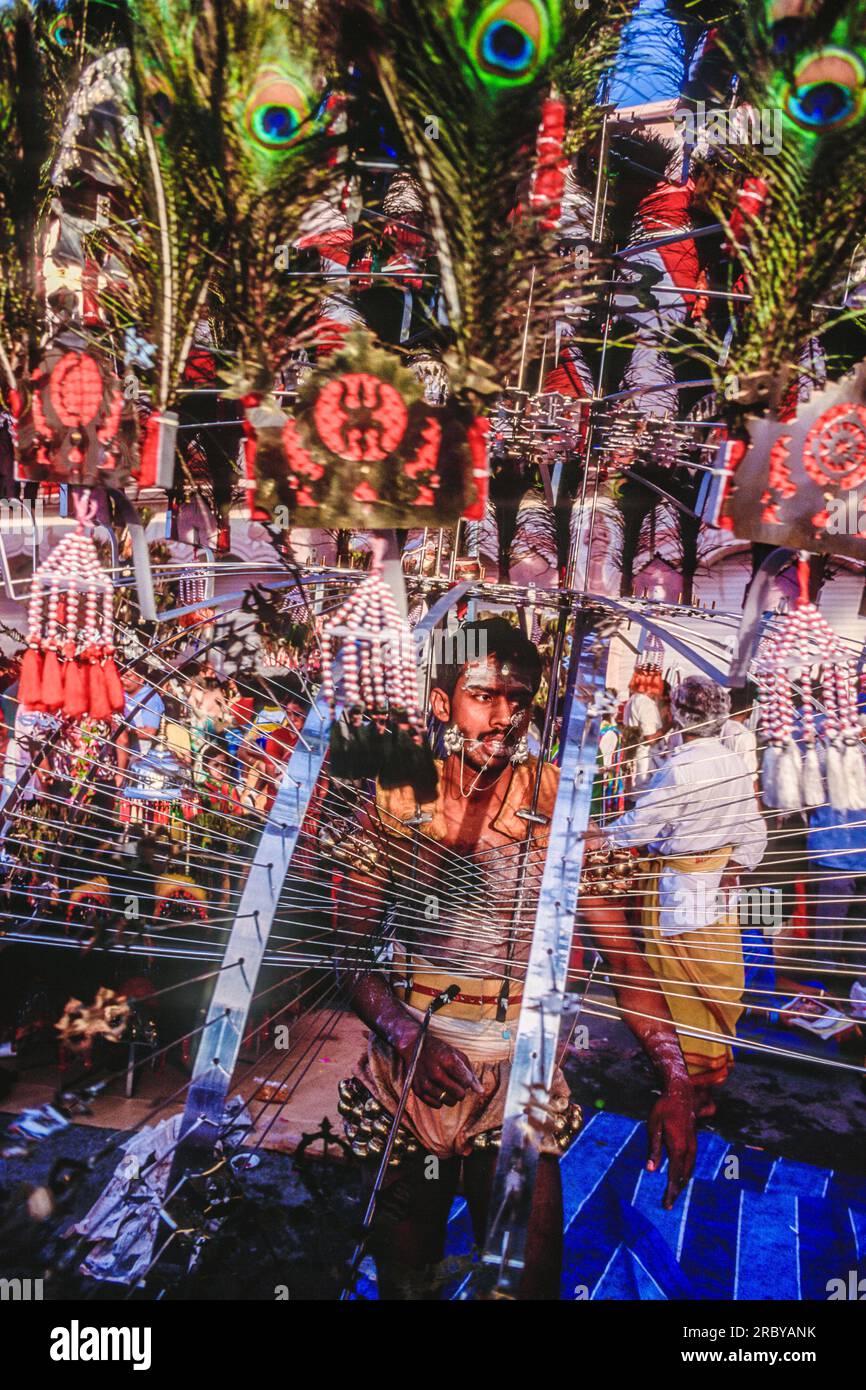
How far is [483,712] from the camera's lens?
7.91ft

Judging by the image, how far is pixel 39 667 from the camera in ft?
7.74

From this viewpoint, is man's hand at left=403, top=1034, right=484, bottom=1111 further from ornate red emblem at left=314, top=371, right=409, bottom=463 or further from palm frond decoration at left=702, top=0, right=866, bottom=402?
palm frond decoration at left=702, top=0, right=866, bottom=402

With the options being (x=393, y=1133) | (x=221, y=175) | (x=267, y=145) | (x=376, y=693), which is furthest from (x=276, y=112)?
(x=393, y=1133)

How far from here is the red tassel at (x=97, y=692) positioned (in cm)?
238

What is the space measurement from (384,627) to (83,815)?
3.62 ft

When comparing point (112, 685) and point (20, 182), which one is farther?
point (112, 685)

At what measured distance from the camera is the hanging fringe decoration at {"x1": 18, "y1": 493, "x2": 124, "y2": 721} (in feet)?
7.70

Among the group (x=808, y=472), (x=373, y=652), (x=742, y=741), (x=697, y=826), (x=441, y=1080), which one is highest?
(x=808, y=472)

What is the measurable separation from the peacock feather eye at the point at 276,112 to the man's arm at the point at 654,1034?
6.20ft

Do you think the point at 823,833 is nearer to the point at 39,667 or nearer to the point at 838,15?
the point at 838,15

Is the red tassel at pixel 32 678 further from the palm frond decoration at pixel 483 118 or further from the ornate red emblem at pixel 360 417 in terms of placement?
the palm frond decoration at pixel 483 118

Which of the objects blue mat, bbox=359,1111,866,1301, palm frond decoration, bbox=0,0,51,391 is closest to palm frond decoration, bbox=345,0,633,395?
palm frond decoration, bbox=0,0,51,391

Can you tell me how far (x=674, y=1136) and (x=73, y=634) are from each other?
6.56ft

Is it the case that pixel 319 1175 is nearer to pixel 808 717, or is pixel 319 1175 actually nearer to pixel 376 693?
pixel 376 693
